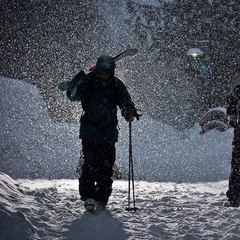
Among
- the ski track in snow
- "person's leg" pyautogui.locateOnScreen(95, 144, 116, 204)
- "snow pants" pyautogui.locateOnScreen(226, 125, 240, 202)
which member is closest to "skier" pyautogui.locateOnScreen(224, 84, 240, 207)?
"snow pants" pyautogui.locateOnScreen(226, 125, 240, 202)

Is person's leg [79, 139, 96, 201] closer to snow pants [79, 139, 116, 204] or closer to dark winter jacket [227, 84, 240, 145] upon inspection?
snow pants [79, 139, 116, 204]

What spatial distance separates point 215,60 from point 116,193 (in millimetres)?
14617

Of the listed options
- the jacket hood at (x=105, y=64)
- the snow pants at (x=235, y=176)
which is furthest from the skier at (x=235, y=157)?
the jacket hood at (x=105, y=64)

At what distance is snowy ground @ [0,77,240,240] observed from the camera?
3926 mm

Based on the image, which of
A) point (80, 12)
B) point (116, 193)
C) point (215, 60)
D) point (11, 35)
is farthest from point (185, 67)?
point (116, 193)

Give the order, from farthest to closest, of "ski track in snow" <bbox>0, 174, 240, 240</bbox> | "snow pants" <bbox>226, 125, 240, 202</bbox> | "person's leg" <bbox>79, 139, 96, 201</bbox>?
1. "snow pants" <bbox>226, 125, 240, 202</bbox>
2. "person's leg" <bbox>79, 139, 96, 201</bbox>
3. "ski track in snow" <bbox>0, 174, 240, 240</bbox>

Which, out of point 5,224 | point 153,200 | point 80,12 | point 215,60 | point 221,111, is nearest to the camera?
point 5,224

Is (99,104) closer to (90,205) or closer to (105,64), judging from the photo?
(105,64)

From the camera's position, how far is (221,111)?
53.1ft

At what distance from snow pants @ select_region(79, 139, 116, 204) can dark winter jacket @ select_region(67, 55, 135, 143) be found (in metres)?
0.13

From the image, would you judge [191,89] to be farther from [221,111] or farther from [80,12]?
[80,12]

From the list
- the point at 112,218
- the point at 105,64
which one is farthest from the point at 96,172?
the point at 105,64

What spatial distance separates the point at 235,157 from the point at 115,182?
3619 mm

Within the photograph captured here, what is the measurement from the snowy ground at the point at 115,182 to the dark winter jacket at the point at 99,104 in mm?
964
